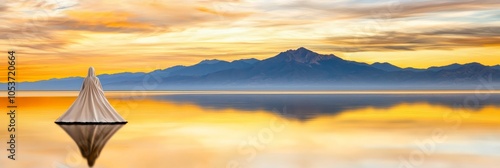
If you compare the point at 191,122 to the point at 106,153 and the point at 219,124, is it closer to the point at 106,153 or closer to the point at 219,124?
the point at 219,124

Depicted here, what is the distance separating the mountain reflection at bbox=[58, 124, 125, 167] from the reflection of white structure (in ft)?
1.74

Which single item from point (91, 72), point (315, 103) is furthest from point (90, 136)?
point (315, 103)

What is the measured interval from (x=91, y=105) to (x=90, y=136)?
5126mm

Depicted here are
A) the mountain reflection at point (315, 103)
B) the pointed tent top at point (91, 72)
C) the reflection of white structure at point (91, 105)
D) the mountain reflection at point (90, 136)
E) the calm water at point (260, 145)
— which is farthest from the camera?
the mountain reflection at point (315, 103)

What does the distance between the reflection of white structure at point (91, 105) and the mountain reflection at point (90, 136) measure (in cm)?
53

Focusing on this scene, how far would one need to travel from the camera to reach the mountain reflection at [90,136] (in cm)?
1452

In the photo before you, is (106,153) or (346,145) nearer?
(106,153)

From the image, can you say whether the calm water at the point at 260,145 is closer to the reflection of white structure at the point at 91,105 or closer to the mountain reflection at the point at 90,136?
the mountain reflection at the point at 90,136

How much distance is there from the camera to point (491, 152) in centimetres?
1529

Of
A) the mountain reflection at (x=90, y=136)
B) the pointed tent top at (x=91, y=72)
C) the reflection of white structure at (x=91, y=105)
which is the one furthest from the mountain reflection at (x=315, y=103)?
the mountain reflection at (x=90, y=136)

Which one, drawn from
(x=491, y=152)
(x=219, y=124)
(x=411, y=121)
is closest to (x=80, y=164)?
(x=491, y=152)

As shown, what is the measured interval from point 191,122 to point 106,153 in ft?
37.7

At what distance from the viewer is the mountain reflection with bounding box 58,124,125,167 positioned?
14523 mm

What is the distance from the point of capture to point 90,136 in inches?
725
